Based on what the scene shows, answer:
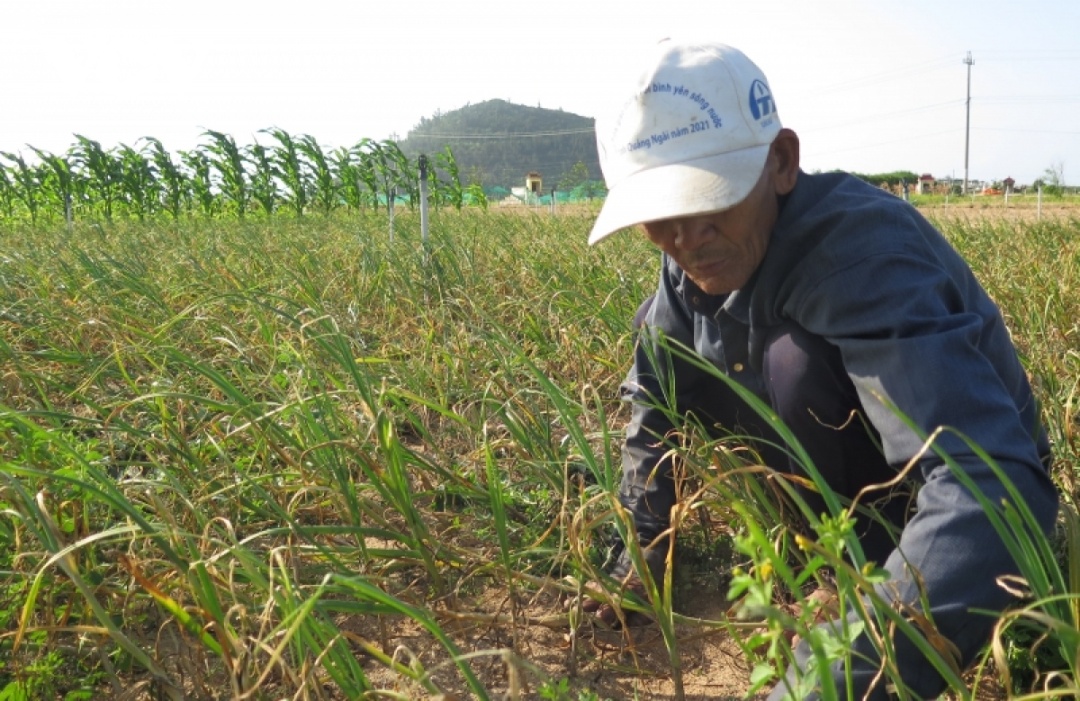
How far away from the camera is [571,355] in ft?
7.06

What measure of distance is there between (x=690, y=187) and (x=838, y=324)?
10.5 inches

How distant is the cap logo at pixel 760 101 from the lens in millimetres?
1202

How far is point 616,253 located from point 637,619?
2.33 meters

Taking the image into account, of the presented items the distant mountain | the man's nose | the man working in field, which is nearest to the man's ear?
the man working in field

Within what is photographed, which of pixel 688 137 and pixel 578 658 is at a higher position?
pixel 688 137

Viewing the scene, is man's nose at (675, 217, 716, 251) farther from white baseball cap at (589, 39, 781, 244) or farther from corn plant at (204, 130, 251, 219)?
corn plant at (204, 130, 251, 219)

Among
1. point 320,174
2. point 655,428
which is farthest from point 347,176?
point 655,428

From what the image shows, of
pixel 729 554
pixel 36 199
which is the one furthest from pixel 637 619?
pixel 36 199

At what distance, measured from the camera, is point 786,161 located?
4.22ft

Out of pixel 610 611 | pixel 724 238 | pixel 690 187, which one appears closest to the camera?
pixel 690 187

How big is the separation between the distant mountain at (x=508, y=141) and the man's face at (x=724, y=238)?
66242 millimetres

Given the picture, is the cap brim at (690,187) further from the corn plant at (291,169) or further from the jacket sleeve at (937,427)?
the corn plant at (291,169)

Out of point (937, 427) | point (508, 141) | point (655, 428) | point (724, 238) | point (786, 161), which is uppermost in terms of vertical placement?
point (508, 141)

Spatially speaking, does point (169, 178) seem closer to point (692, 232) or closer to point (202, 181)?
point (202, 181)
